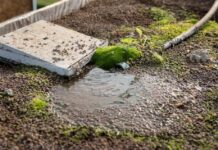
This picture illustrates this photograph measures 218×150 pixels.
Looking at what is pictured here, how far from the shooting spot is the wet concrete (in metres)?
4.55

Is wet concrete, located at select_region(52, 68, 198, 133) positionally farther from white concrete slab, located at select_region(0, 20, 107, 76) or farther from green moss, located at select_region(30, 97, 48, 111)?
white concrete slab, located at select_region(0, 20, 107, 76)

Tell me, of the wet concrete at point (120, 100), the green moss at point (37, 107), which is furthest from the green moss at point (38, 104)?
the wet concrete at point (120, 100)

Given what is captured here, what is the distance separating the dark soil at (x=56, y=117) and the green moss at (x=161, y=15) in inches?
10.9

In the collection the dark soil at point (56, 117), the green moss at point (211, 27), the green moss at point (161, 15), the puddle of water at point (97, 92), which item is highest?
the green moss at point (211, 27)

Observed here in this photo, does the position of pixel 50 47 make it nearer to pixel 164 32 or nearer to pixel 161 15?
pixel 164 32

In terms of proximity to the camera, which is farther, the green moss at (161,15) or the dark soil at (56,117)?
the green moss at (161,15)

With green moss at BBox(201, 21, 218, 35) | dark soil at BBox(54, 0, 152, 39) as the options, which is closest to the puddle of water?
dark soil at BBox(54, 0, 152, 39)

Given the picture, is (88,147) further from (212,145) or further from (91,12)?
(91,12)

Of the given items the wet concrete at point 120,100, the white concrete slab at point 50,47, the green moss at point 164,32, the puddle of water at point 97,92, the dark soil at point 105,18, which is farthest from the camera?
the dark soil at point 105,18

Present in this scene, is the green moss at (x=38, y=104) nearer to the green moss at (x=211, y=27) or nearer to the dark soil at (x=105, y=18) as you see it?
the dark soil at (x=105, y=18)

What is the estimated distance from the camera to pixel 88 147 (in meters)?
4.08

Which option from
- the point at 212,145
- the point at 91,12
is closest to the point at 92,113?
the point at 212,145

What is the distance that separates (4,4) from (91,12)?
6.06 ft

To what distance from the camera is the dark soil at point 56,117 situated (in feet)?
13.6
